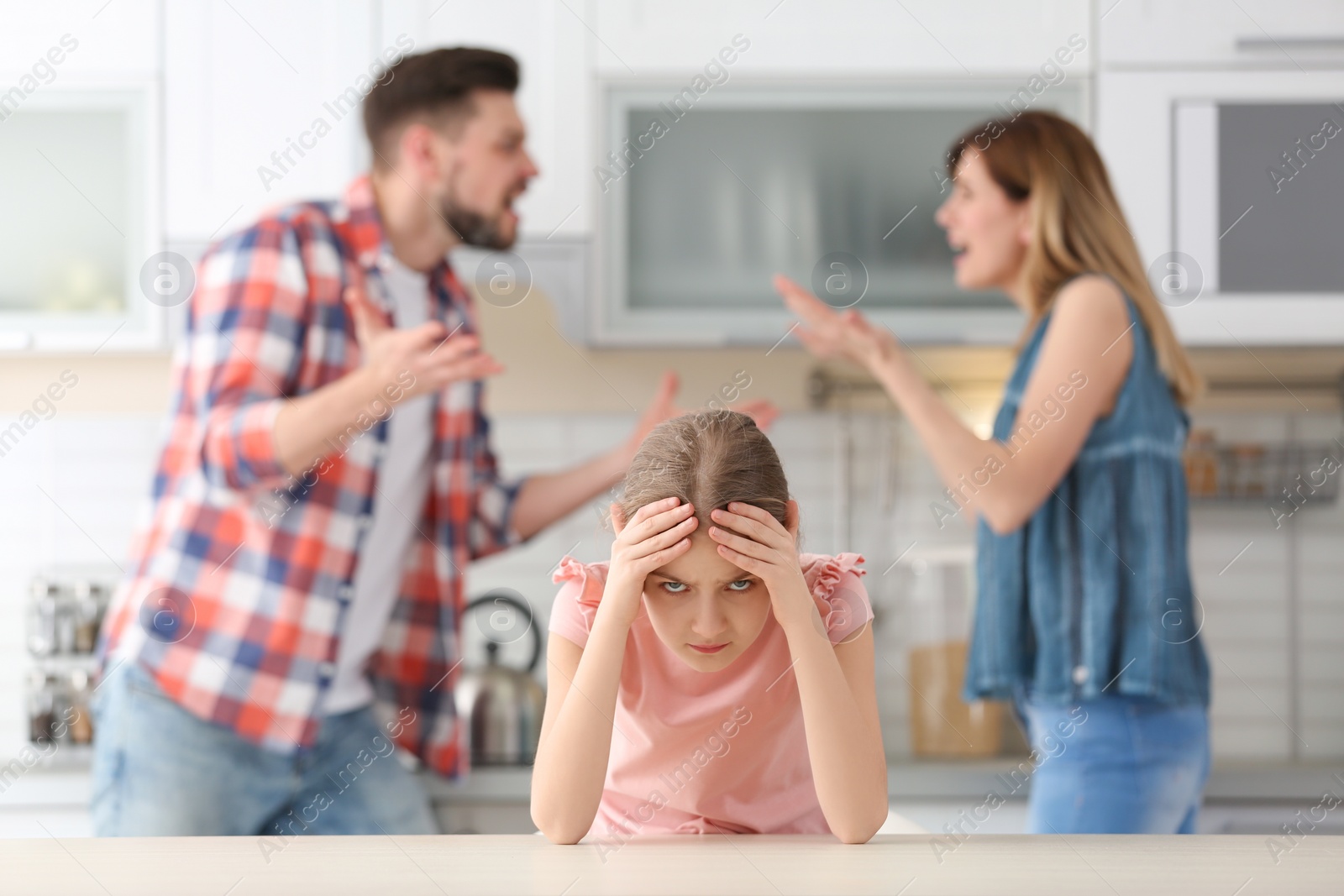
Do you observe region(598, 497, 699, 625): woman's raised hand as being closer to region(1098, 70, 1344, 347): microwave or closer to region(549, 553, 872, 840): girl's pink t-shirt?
region(549, 553, 872, 840): girl's pink t-shirt

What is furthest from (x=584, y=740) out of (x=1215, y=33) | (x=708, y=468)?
(x=1215, y=33)

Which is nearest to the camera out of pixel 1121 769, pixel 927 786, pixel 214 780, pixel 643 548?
pixel 643 548

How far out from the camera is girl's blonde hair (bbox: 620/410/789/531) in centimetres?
91

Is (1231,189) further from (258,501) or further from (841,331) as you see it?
(258,501)

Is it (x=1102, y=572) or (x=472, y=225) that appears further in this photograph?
(x=472, y=225)

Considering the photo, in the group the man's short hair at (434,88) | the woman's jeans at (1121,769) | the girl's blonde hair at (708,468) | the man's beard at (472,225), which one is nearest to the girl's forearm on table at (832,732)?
the girl's blonde hair at (708,468)

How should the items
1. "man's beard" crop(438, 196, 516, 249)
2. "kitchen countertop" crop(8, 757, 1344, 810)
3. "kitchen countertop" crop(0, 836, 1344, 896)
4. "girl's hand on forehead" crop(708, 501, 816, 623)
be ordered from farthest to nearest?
"kitchen countertop" crop(8, 757, 1344, 810)
"man's beard" crop(438, 196, 516, 249)
"girl's hand on forehead" crop(708, 501, 816, 623)
"kitchen countertop" crop(0, 836, 1344, 896)

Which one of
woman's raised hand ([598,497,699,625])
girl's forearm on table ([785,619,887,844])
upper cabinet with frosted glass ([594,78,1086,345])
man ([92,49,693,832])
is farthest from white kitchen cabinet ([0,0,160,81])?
girl's forearm on table ([785,619,887,844])

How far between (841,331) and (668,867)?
0.89 metres

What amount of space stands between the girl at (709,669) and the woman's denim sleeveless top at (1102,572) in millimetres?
363

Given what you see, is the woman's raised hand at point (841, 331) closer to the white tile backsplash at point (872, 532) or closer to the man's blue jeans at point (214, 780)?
the man's blue jeans at point (214, 780)

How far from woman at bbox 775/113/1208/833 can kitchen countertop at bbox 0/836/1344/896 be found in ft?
1.32

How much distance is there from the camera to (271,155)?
204cm

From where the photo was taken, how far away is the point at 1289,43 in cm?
204
